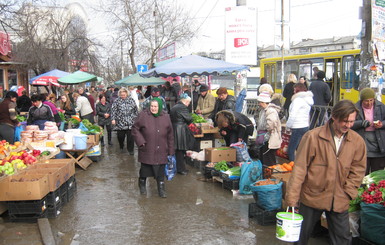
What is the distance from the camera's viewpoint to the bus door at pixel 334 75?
17.7 meters

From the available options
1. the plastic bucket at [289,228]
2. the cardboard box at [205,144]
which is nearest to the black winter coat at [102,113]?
the cardboard box at [205,144]

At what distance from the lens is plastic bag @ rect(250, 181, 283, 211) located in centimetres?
541

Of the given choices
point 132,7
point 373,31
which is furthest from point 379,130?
point 132,7

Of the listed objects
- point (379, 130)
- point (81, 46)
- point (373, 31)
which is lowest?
point (379, 130)

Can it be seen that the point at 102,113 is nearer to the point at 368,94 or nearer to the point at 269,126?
the point at 269,126

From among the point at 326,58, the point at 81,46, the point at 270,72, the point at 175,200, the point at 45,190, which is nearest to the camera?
the point at 45,190

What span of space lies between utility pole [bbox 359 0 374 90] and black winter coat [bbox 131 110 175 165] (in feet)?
12.6

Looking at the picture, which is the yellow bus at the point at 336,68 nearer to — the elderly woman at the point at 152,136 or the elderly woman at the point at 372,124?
the elderly woman at the point at 372,124

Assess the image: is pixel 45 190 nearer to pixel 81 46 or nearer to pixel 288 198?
pixel 288 198

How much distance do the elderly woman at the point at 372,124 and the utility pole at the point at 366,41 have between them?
150cm

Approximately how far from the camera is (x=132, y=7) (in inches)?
944

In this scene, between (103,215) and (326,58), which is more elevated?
(326,58)

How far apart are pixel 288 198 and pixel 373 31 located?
466 centimetres

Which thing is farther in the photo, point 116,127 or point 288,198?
point 116,127
